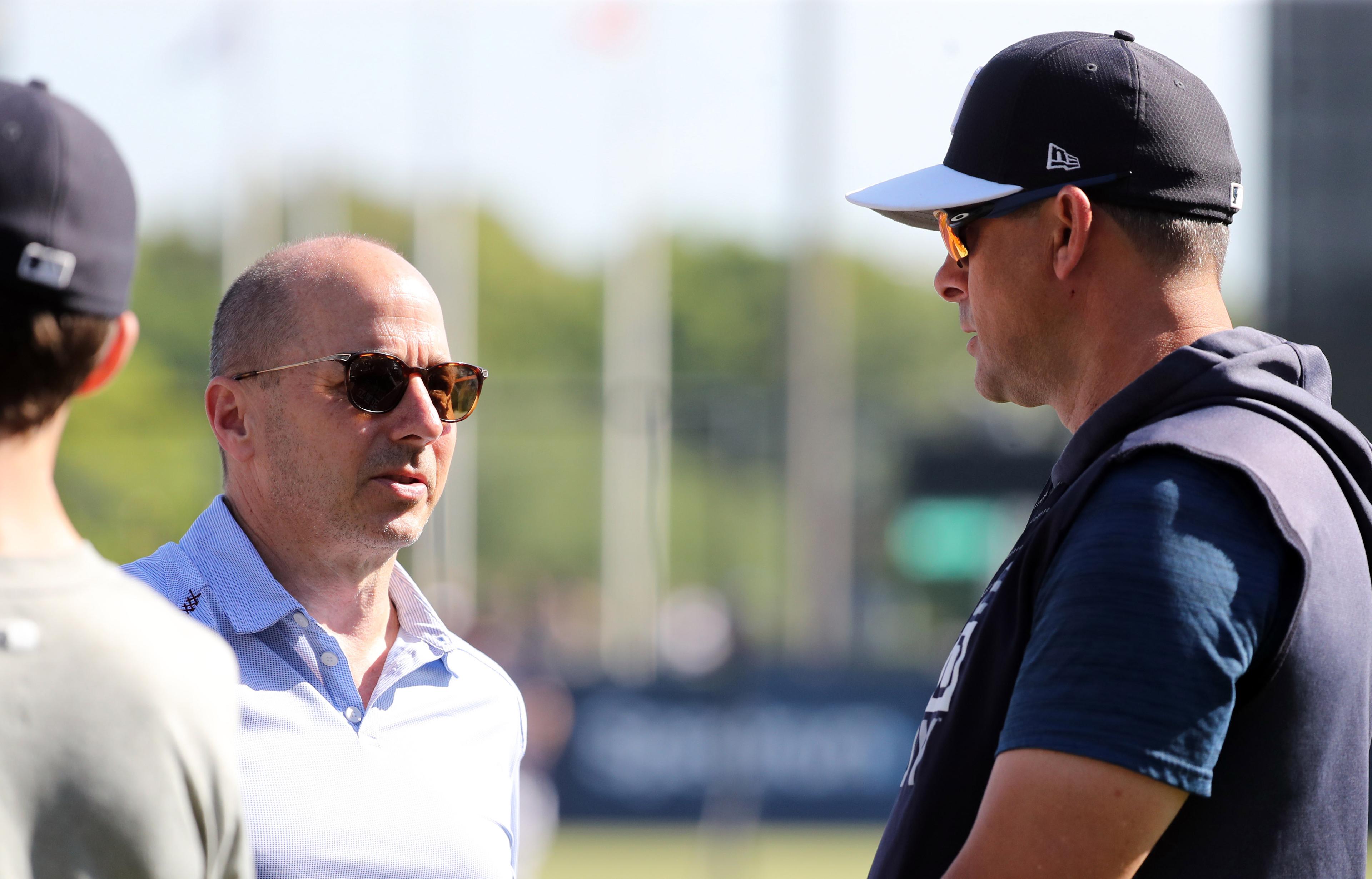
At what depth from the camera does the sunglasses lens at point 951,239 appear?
2400 millimetres

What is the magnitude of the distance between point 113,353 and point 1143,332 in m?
1.48

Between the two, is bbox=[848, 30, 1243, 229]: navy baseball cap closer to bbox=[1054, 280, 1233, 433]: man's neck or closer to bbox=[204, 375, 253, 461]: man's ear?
bbox=[1054, 280, 1233, 433]: man's neck

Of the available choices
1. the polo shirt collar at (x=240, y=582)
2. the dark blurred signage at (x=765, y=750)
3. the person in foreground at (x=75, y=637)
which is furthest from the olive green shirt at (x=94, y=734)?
the dark blurred signage at (x=765, y=750)

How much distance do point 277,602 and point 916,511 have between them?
1837cm

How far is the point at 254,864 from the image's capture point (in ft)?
8.27

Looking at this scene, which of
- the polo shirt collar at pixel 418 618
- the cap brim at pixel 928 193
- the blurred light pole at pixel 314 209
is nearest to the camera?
the cap brim at pixel 928 193

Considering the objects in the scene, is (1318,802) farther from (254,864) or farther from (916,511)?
(916,511)

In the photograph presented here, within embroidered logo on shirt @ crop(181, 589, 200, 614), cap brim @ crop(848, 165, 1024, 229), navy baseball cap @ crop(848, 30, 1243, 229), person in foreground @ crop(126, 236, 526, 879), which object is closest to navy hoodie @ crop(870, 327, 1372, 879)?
navy baseball cap @ crop(848, 30, 1243, 229)

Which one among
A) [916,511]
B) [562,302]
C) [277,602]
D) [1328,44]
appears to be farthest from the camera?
[562,302]

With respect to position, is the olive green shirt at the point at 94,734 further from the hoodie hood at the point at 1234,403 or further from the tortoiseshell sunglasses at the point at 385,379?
the tortoiseshell sunglasses at the point at 385,379

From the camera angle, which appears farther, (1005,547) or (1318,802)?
(1005,547)

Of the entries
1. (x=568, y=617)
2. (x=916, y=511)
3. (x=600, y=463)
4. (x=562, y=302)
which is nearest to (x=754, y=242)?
(x=562, y=302)

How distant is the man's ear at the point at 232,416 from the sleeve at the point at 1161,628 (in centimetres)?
180

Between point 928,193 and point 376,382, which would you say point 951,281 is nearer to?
point 928,193
